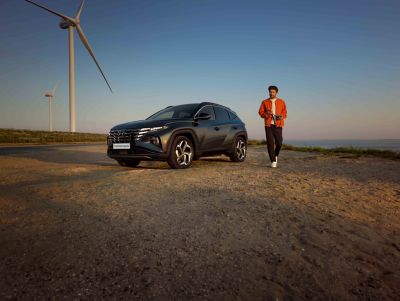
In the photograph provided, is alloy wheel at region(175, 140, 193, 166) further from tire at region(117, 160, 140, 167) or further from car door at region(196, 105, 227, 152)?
tire at region(117, 160, 140, 167)

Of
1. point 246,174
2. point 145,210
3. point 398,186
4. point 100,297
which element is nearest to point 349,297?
point 100,297

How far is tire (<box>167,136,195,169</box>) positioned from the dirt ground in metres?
2.46

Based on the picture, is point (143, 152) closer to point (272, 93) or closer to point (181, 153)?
point (181, 153)

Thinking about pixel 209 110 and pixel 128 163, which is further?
pixel 209 110

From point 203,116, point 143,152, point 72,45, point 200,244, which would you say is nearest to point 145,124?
point 143,152

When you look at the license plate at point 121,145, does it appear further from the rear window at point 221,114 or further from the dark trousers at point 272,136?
the dark trousers at point 272,136

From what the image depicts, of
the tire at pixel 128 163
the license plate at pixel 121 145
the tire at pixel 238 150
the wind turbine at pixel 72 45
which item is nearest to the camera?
the license plate at pixel 121 145

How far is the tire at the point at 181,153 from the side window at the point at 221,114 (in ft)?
5.27

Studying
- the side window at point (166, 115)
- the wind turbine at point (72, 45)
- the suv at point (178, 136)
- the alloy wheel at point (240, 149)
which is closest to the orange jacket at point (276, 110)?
the suv at point (178, 136)

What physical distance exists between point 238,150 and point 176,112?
226 cm

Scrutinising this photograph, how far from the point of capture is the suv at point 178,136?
21.9ft

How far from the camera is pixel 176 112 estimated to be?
26.5 ft

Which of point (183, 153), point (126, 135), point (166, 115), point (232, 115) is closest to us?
point (126, 135)

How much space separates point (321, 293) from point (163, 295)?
0.87 meters
